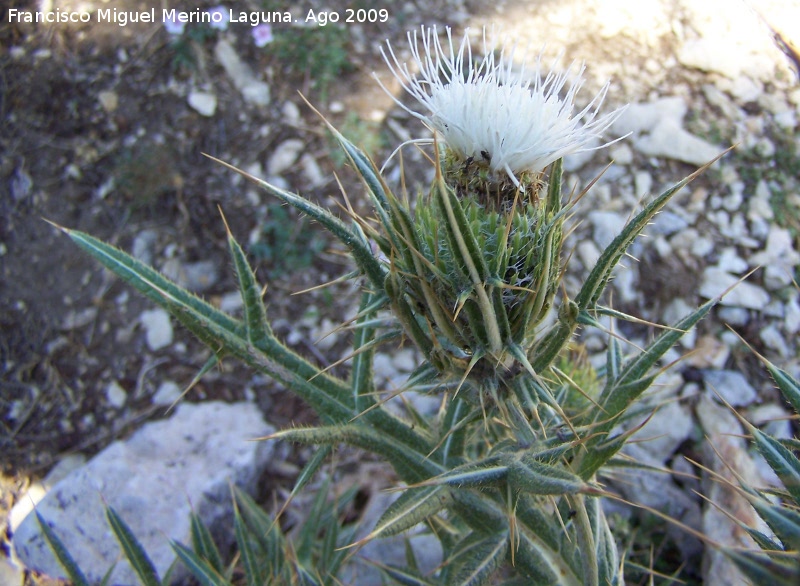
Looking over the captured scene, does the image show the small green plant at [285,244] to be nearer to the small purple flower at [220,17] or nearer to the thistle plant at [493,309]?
the small purple flower at [220,17]

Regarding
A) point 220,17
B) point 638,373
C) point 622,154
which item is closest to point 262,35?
point 220,17

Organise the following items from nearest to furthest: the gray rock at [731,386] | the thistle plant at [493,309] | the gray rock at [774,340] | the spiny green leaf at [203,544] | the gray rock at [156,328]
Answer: the thistle plant at [493,309]
the spiny green leaf at [203,544]
the gray rock at [731,386]
the gray rock at [774,340]
the gray rock at [156,328]

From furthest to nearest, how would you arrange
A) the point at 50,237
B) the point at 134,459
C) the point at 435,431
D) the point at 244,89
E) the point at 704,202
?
the point at 244,89 < the point at 50,237 < the point at 704,202 < the point at 134,459 < the point at 435,431

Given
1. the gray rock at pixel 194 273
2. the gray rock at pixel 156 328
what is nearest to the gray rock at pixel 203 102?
the gray rock at pixel 194 273

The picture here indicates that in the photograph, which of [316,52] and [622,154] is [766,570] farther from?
[316,52]

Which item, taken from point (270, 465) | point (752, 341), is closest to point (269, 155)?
point (270, 465)

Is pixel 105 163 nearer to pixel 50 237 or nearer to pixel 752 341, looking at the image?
pixel 50 237

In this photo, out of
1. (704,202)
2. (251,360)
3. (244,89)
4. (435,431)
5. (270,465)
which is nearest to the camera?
(251,360)
